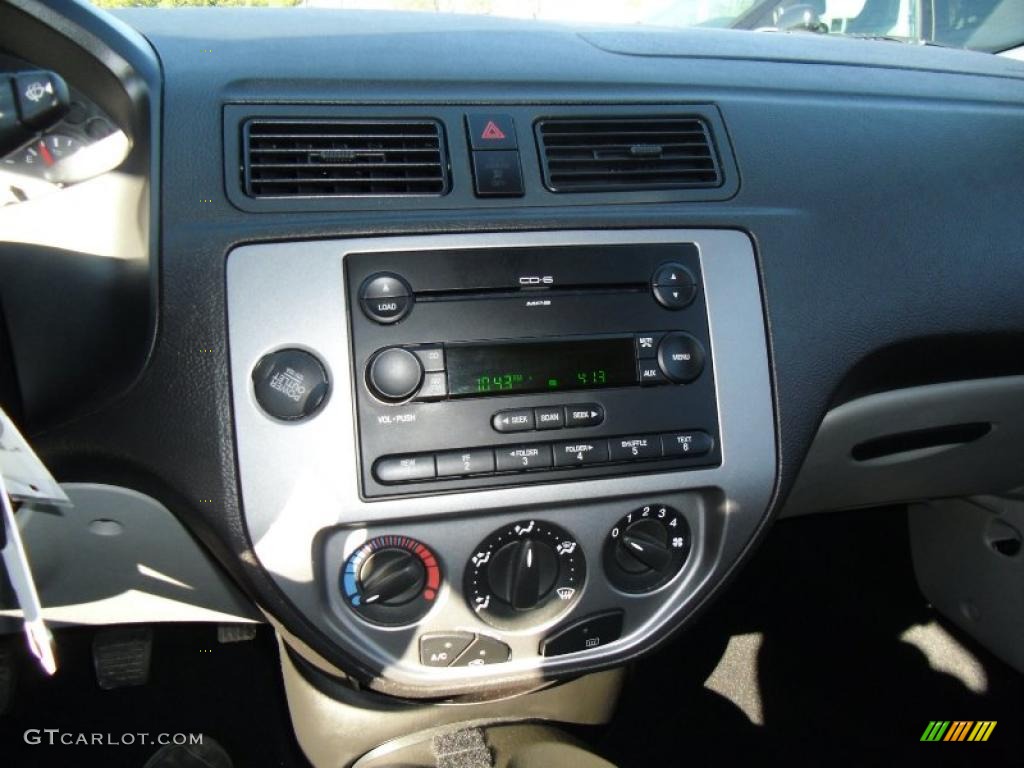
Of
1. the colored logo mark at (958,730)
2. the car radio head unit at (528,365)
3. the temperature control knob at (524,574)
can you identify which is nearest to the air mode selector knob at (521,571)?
the temperature control knob at (524,574)

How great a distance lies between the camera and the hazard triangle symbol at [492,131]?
1.10 m

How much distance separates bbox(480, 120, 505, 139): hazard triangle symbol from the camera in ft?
3.62

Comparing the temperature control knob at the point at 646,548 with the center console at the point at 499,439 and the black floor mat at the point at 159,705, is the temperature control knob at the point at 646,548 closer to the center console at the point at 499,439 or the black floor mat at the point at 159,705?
the center console at the point at 499,439

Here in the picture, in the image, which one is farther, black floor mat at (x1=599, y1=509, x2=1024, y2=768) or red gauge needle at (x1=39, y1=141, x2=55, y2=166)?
black floor mat at (x1=599, y1=509, x2=1024, y2=768)

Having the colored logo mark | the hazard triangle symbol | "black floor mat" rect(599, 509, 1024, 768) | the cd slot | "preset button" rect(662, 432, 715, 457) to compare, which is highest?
the hazard triangle symbol

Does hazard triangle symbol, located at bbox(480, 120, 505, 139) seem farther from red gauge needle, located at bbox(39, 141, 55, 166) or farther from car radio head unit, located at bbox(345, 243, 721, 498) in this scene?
red gauge needle, located at bbox(39, 141, 55, 166)

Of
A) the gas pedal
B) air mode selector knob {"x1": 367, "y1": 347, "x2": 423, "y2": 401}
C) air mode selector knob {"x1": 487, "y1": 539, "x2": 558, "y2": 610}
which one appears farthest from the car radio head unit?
the gas pedal

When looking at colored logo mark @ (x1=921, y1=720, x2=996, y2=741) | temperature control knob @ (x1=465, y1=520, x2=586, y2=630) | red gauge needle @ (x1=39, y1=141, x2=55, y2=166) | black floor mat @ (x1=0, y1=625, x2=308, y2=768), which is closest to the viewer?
red gauge needle @ (x1=39, y1=141, x2=55, y2=166)

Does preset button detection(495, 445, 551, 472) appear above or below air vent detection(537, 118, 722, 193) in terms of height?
below

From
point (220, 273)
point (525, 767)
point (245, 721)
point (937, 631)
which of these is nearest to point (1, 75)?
point (220, 273)

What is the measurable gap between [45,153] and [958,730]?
2032 millimetres

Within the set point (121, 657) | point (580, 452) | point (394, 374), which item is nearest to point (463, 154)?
point (394, 374)

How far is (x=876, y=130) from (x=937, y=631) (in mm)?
1322

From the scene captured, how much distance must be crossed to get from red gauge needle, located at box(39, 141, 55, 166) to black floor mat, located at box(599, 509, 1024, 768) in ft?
4.66
